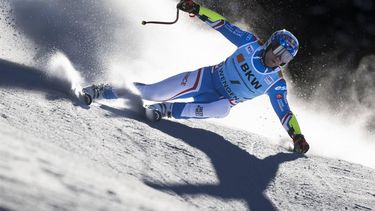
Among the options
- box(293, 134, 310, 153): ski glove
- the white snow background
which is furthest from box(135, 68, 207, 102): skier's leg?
box(293, 134, 310, 153): ski glove

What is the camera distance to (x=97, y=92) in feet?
18.4

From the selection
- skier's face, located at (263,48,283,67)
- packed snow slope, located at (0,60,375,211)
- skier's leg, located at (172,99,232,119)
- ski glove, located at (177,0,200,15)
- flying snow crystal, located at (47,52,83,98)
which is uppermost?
ski glove, located at (177,0,200,15)

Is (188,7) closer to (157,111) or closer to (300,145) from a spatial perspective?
(157,111)

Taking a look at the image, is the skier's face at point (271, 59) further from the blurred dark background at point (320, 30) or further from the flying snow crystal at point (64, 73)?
the blurred dark background at point (320, 30)

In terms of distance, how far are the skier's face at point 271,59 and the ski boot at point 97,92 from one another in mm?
1608

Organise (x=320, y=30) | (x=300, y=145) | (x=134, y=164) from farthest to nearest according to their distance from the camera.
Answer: (x=320, y=30), (x=300, y=145), (x=134, y=164)

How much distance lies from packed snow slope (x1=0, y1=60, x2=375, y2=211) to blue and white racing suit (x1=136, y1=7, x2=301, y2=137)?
0.26 m

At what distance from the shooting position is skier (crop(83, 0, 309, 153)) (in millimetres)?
5785

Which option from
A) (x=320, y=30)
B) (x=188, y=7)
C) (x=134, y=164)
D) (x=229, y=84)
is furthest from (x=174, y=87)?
(x=320, y=30)

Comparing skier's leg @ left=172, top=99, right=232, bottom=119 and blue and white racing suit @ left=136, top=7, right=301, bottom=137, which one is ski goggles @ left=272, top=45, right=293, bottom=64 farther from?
skier's leg @ left=172, top=99, right=232, bottom=119

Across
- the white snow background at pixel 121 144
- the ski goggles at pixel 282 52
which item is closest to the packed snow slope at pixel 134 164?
the white snow background at pixel 121 144

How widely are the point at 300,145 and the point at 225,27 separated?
4.91 ft

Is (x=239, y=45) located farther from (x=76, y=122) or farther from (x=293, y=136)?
(x=76, y=122)

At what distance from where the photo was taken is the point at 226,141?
18.6 feet
